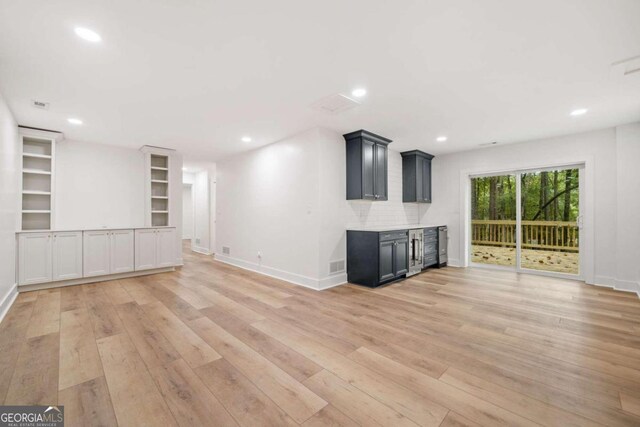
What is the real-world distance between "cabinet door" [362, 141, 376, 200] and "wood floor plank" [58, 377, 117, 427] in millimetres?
3815

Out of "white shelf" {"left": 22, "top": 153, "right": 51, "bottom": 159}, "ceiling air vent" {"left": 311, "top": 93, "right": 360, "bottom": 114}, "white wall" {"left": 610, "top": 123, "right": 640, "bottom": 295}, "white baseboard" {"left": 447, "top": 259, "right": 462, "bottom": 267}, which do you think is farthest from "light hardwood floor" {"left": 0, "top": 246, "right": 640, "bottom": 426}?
"ceiling air vent" {"left": 311, "top": 93, "right": 360, "bottom": 114}

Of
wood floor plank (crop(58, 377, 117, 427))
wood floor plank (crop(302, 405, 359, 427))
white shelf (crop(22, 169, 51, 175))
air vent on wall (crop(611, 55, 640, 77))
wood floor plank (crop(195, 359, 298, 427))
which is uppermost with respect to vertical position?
air vent on wall (crop(611, 55, 640, 77))

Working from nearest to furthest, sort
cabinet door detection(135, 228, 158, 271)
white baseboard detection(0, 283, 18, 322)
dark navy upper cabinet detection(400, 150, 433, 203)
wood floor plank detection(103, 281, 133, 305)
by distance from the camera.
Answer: white baseboard detection(0, 283, 18, 322)
wood floor plank detection(103, 281, 133, 305)
cabinet door detection(135, 228, 158, 271)
dark navy upper cabinet detection(400, 150, 433, 203)

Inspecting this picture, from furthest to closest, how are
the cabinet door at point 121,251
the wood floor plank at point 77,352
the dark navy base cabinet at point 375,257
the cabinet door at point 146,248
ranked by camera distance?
the cabinet door at point 146,248
the cabinet door at point 121,251
the dark navy base cabinet at point 375,257
the wood floor plank at point 77,352

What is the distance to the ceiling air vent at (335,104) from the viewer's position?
3137mm

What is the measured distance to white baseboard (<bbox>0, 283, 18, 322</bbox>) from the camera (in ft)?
10.1

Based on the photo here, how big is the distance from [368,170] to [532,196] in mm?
3468

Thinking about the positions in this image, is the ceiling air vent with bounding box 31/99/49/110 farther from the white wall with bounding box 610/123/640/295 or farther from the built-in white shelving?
the white wall with bounding box 610/123/640/295

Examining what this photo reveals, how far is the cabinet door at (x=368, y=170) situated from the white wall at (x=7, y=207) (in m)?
4.63

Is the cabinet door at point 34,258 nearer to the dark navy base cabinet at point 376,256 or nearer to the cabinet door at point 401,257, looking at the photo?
the dark navy base cabinet at point 376,256

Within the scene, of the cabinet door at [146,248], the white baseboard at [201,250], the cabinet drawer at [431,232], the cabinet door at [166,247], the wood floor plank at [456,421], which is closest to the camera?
the wood floor plank at [456,421]

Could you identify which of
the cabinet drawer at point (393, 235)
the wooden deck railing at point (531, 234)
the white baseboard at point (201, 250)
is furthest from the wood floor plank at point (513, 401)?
the white baseboard at point (201, 250)

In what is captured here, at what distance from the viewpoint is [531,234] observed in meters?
5.34

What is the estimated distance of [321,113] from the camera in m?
3.63
